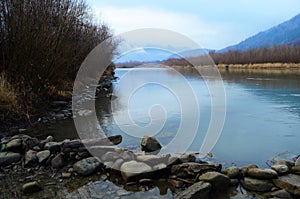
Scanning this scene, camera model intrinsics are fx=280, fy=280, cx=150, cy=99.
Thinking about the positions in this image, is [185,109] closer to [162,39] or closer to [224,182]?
[162,39]

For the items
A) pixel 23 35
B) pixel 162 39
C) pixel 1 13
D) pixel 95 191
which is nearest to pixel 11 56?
pixel 23 35

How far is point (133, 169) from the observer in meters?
4.06

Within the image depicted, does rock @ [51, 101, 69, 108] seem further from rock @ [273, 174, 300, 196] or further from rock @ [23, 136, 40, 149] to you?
rock @ [273, 174, 300, 196]

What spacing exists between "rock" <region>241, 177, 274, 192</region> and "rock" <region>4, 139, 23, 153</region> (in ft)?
12.3

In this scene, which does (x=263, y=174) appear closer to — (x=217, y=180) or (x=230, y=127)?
(x=217, y=180)

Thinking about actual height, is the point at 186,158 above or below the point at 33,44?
below

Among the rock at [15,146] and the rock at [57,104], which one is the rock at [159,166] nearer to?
the rock at [15,146]

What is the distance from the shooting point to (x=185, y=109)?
9.56 metres

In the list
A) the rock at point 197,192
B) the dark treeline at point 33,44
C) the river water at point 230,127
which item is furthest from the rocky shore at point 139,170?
the dark treeline at point 33,44

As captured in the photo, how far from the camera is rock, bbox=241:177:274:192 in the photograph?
3713 mm

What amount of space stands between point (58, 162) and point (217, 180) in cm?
244

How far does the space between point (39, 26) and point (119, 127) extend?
371 centimetres

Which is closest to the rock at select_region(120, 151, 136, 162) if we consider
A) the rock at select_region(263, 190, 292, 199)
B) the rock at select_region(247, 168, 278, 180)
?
the rock at select_region(247, 168, 278, 180)

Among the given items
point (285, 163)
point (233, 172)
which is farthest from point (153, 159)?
point (285, 163)
